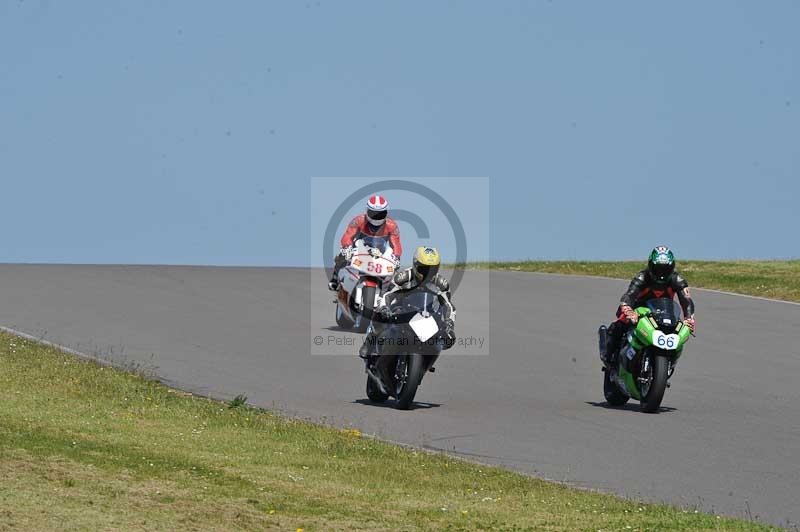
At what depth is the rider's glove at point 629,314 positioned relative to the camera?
16.7 meters

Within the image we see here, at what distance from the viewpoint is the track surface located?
524 inches

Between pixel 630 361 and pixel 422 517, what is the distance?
725 centimetres

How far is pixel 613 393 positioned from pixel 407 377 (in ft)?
8.98

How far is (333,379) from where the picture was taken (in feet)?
62.2

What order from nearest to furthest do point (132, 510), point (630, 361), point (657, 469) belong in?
point (132, 510)
point (657, 469)
point (630, 361)

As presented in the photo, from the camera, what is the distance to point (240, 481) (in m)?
11.2

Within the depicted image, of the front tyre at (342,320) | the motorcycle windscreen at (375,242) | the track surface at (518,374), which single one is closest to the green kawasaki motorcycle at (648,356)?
the track surface at (518,374)

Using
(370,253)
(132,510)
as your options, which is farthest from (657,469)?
(370,253)

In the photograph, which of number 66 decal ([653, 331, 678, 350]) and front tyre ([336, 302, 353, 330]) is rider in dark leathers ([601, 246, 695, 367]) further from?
front tyre ([336, 302, 353, 330])

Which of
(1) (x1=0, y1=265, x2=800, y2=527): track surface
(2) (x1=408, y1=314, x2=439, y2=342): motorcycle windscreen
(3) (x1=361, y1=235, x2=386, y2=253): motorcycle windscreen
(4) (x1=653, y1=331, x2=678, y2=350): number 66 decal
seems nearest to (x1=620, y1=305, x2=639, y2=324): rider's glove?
(4) (x1=653, y1=331, x2=678, y2=350): number 66 decal

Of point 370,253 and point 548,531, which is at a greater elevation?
point 370,253

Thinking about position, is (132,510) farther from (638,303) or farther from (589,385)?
(589,385)

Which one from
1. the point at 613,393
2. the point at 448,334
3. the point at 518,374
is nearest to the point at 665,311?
the point at 613,393

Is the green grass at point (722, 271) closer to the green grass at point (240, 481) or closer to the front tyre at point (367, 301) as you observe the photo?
the front tyre at point (367, 301)
